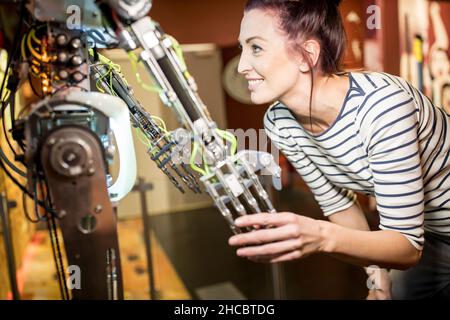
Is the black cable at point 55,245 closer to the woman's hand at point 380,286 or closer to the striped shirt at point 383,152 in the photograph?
the striped shirt at point 383,152

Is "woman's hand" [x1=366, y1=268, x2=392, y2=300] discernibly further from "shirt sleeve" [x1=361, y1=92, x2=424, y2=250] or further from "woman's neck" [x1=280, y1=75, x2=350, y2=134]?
"woman's neck" [x1=280, y1=75, x2=350, y2=134]

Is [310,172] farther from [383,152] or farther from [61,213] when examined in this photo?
[61,213]

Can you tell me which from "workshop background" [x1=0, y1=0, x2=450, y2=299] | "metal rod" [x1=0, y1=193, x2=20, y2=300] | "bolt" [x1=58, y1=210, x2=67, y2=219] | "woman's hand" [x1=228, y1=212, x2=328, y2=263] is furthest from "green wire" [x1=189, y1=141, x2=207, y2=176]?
"metal rod" [x1=0, y1=193, x2=20, y2=300]

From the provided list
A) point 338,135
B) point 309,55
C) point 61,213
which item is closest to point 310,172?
point 338,135

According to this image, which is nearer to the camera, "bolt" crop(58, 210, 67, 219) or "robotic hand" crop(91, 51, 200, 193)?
"bolt" crop(58, 210, 67, 219)

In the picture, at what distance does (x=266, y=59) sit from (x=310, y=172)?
34cm

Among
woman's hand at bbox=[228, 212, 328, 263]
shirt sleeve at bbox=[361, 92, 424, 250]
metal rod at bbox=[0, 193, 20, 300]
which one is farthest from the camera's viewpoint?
metal rod at bbox=[0, 193, 20, 300]

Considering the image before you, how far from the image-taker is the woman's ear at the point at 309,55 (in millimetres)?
786

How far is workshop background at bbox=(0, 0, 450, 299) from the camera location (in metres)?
1.52

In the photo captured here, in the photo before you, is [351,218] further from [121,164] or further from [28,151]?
[28,151]

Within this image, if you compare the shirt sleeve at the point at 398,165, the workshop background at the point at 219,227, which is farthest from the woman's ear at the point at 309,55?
the workshop background at the point at 219,227

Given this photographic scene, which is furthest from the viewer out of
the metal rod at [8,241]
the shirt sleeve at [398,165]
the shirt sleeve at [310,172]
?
the metal rod at [8,241]

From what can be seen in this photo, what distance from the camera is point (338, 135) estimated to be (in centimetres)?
82

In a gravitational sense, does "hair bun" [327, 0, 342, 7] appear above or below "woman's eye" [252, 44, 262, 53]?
above
